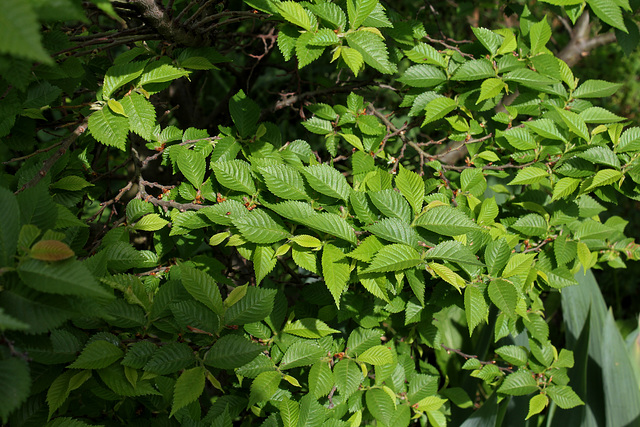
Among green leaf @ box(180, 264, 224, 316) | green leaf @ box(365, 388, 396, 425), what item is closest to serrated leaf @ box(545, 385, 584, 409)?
green leaf @ box(365, 388, 396, 425)

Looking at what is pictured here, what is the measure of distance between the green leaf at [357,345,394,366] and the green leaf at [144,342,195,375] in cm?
49

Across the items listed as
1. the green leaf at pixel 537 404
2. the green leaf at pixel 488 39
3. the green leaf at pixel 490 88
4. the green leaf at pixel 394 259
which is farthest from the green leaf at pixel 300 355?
the green leaf at pixel 488 39

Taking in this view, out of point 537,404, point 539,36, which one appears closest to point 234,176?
point 539,36

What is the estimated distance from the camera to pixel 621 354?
1649 mm

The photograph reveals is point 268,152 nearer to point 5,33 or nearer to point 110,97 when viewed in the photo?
point 110,97

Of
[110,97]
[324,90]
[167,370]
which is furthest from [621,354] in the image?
[110,97]

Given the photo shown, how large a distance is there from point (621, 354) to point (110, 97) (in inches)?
73.7

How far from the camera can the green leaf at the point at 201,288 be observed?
3.11 feet

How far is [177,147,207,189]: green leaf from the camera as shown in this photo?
1.13m

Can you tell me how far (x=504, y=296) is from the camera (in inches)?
42.3

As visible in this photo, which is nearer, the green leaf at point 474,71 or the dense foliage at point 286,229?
the dense foliage at point 286,229

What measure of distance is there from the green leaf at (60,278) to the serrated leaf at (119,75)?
20.2 inches

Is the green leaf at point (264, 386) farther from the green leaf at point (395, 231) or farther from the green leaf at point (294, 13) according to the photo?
the green leaf at point (294, 13)

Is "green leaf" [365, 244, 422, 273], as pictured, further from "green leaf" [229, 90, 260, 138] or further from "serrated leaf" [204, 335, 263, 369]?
"green leaf" [229, 90, 260, 138]
